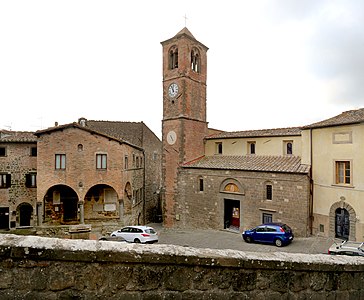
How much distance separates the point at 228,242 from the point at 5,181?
2151 centimetres

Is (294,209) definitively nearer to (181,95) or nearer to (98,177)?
(181,95)

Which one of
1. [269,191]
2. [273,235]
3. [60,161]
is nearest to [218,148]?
[269,191]

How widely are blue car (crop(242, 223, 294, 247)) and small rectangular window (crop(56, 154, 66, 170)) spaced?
54.4 feet

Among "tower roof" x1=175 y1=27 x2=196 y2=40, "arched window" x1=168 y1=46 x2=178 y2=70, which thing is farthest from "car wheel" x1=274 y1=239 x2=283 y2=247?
"tower roof" x1=175 y1=27 x2=196 y2=40

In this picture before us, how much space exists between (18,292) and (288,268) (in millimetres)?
2851

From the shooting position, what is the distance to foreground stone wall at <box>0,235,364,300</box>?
7.91 ft

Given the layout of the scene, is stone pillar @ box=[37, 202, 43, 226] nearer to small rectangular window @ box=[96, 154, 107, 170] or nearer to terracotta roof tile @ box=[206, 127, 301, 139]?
small rectangular window @ box=[96, 154, 107, 170]

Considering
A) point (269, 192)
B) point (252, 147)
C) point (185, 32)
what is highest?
point (185, 32)

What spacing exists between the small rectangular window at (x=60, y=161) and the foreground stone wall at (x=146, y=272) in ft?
72.1

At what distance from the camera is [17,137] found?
25.0 m

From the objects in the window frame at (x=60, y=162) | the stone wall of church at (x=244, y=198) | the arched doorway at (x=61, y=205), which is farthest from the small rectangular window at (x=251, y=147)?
the arched doorway at (x=61, y=205)

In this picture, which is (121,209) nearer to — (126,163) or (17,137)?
(126,163)

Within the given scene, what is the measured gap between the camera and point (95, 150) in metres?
23.2

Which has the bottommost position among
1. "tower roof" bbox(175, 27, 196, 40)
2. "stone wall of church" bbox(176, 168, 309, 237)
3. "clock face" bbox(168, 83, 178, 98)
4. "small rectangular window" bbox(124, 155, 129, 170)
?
"stone wall of church" bbox(176, 168, 309, 237)
